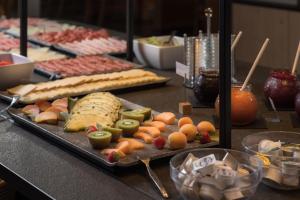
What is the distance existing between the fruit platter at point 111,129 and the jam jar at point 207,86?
19 cm

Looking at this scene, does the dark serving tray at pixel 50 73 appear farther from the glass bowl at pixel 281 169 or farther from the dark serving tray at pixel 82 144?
the glass bowl at pixel 281 169

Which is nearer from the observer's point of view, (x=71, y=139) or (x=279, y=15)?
(x=71, y=139)

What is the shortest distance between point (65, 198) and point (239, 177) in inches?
13.9

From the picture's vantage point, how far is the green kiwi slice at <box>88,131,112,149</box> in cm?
140

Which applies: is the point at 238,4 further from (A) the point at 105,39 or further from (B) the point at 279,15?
(A) the point at 105,39

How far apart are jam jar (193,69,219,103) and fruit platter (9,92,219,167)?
0.64 feet

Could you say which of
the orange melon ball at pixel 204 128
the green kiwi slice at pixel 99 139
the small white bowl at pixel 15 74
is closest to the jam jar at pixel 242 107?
the orange melon ball at pixel 204 128

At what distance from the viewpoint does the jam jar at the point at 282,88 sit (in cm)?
179

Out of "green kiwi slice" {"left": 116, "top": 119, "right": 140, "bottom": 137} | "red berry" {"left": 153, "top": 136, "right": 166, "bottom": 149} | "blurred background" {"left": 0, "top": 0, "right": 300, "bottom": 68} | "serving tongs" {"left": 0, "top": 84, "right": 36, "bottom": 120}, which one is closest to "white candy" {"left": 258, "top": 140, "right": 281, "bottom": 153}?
"red berry" {"left": 153, "top": 136, "right": 166, "bottom": 149}

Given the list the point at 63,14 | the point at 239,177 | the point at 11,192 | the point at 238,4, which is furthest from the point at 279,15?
the point at 239,177

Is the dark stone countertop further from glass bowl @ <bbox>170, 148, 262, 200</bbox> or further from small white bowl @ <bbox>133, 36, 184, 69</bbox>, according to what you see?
small white bowl @ <bbox>133, 36, 184, 69</bbox>

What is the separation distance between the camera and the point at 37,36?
2.85 meters

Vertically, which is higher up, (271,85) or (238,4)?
(238,4)

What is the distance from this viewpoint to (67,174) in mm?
1335
